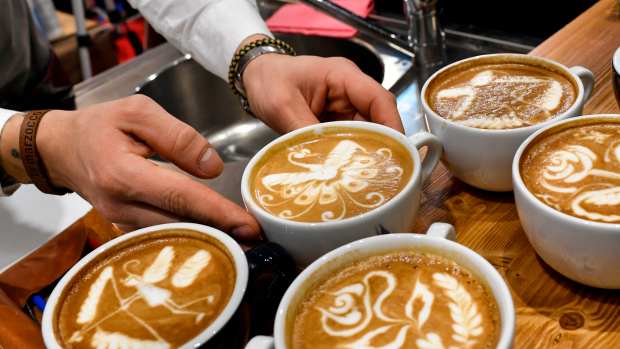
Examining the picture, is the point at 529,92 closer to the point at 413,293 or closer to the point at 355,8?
the point at 413,293

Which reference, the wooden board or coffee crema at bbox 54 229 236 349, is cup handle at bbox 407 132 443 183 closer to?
the wooden board

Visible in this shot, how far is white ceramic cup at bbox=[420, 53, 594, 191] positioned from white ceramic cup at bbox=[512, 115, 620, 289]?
0.10 metres

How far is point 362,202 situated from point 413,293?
0.82ft

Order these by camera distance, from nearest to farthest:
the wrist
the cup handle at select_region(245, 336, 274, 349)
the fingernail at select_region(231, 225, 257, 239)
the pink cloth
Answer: the cup handle at select_region(245, 336, 274, 349) → the fingernail at select_region(231, 225, 257, 239) → the wrist → the pink cloth

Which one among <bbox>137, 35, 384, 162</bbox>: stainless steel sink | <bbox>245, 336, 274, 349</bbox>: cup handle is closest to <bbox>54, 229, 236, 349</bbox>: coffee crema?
<bbox>245, 336, 274, 349</bbox>: cup handle

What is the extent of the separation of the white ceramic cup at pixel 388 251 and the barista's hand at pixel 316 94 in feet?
1.57

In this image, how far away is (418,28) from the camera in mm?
2025

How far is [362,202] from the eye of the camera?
1095mm

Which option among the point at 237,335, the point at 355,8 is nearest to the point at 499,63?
the point at 237,335

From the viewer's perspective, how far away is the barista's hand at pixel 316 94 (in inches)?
54.5

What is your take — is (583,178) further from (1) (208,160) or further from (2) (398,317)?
(1) (208,160)

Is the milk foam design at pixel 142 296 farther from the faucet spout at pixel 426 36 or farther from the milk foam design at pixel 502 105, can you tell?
the faucet spout at pixel 426 36

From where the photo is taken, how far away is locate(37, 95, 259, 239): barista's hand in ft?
3.82

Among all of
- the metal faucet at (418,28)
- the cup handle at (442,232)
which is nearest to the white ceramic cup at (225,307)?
the cup handle at (442,232)
